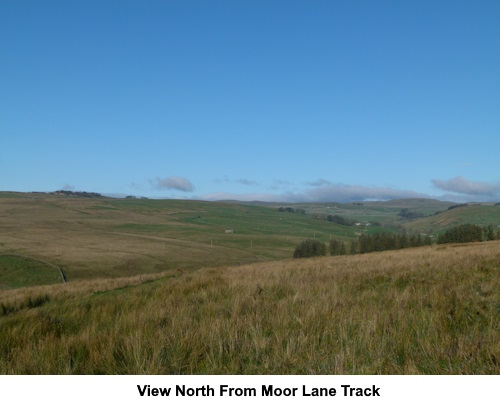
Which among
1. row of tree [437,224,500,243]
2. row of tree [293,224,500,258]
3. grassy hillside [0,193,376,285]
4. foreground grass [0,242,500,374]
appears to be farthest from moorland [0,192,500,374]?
row of tree [437,224,500,243]

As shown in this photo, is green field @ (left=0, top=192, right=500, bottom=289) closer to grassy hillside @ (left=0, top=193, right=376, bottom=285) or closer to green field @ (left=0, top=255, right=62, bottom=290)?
grassy hillside @ (left=0, top=193, right=376, bottom=285)

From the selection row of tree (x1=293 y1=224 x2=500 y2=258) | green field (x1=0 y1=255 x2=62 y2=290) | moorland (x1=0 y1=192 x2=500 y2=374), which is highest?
moorland (x1=0 y1=192 x2=500 y2=374)

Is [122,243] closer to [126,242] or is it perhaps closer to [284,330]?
[126,242]

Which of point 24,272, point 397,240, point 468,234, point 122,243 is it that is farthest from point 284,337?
point 122,243

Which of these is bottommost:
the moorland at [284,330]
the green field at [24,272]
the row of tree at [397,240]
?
the green field at [24,272]

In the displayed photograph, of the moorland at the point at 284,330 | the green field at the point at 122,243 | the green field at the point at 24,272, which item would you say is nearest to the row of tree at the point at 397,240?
the green field at the point at 122,243

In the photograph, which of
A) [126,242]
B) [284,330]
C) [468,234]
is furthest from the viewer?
[126,242]

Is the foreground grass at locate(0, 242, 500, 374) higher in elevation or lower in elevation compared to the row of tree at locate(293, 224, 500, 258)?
higher

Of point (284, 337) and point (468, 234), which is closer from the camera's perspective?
point (284, 337)

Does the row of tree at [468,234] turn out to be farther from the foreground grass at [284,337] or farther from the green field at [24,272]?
the foreground grass at [284,337]

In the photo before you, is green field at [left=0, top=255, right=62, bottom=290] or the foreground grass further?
green field at [left=0, top=255, right=62, bottom=290]

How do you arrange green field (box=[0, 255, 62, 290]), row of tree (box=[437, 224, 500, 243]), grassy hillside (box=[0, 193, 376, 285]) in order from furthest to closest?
grassy hillside (box=[0, 193, 376, 285]) < row of tree (box=[437, 224, 500, 243]) < green field (box=[0, 255, 62, 290])

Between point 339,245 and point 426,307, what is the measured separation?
341ft

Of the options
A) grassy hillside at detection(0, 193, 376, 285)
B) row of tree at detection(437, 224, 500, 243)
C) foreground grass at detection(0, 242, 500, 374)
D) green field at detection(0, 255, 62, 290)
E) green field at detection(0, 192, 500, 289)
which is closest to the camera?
foreground grass at detection(0, 242, 500, 374)
